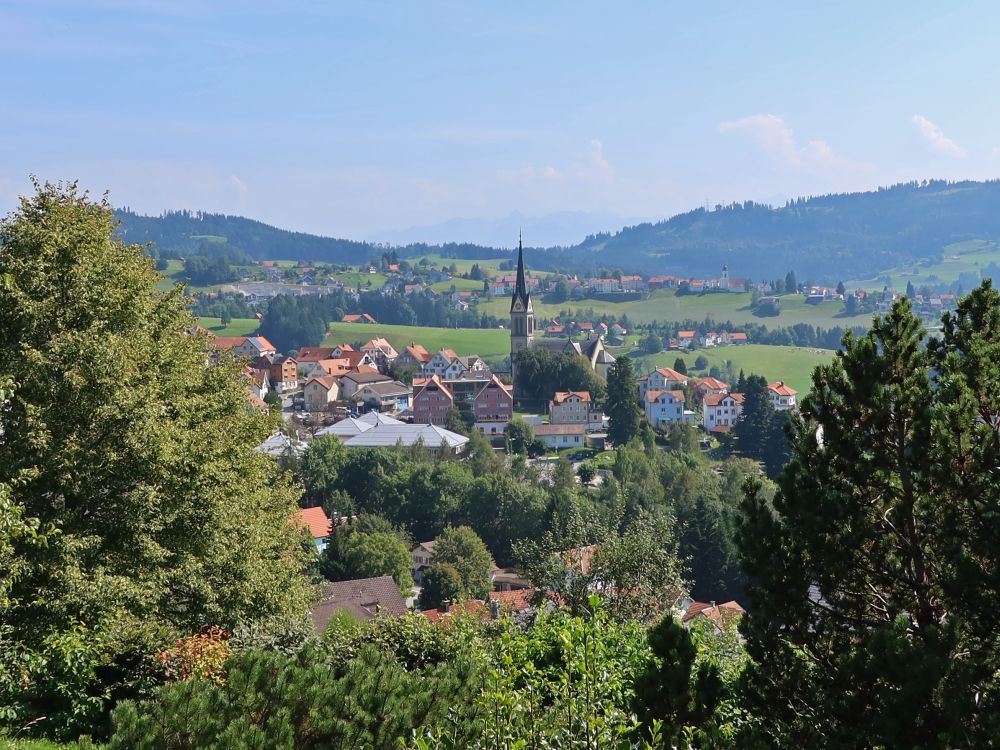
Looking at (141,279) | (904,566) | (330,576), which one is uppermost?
(141,279)

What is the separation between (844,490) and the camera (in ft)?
22.7

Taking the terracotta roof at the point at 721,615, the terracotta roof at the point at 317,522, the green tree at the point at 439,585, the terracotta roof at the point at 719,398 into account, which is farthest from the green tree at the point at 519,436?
the terracotta roof at the point at 721,615

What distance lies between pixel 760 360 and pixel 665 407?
40180 mm

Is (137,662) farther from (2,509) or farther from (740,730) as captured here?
(740,730)

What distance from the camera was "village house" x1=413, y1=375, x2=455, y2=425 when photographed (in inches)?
3675

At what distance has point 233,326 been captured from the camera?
162 metres

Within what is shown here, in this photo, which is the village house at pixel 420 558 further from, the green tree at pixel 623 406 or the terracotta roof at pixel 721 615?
the green tree at pixel 623 406

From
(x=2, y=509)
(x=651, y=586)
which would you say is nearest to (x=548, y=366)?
(x=651, y=586)

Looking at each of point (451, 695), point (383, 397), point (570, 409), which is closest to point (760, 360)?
point (570, 409)

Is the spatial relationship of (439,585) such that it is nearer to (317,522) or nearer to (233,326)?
(317,522)

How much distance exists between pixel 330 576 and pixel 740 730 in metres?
37.9

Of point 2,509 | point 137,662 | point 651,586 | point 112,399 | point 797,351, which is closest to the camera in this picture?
point 2,509

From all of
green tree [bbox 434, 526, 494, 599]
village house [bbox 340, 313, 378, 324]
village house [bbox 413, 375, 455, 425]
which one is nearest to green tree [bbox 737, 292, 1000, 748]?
green tree [bbox 434, 526, 494, 599]

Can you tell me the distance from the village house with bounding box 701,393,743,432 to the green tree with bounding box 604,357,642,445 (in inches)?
597
